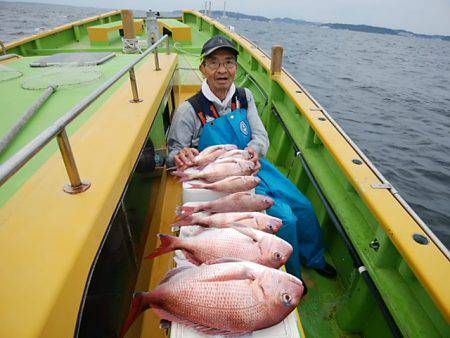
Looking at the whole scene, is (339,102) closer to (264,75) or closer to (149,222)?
(264,75)

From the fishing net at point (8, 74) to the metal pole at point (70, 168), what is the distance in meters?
3.07

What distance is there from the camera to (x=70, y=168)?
1.43 m

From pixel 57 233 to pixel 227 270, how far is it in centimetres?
83

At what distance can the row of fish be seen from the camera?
1.36 meters

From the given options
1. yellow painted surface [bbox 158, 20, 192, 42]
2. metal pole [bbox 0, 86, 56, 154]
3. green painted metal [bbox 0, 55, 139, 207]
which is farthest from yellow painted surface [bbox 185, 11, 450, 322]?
yellow painted surface [bbox 158, 20, 192, 42]

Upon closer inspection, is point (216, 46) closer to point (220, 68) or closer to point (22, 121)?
point (220, 68)

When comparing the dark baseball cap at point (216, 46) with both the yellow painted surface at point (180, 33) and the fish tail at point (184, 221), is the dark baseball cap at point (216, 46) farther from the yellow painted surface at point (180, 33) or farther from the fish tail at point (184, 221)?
the yellow painted surface at point (180, 33)

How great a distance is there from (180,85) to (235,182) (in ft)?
14.4

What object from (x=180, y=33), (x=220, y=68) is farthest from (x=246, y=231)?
(x=180, y=33)

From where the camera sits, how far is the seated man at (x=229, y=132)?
2.85 metres

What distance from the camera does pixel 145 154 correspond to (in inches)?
110

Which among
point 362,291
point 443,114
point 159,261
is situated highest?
point 362,291

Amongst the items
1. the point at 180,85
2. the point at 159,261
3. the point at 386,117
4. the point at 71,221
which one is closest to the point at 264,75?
the point at 180,85

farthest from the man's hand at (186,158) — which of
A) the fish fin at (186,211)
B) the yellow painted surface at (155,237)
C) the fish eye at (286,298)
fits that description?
the fish eye at (286,298)
